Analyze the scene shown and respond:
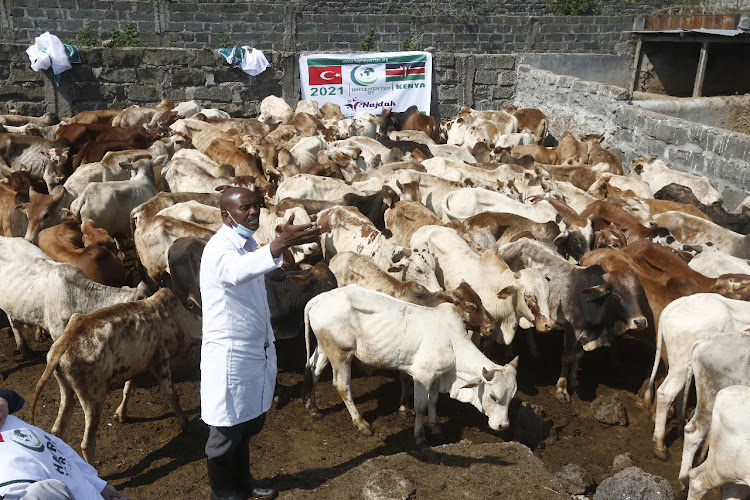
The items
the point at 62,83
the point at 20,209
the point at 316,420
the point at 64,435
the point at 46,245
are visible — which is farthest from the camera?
the point at 62,83

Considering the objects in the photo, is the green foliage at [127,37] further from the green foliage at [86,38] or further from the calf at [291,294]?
the calf at [291,294]

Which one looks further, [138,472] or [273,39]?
[273,39]

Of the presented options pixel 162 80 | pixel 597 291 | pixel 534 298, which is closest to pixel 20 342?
pixel 534 298

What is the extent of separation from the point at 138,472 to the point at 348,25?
16.4 metres

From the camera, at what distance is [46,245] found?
836 cm

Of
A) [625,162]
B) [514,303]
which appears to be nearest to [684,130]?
[625,162]

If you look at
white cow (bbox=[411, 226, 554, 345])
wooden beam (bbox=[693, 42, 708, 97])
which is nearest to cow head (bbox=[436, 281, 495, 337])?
white cow (bbox=[411, 226, 554, 345])

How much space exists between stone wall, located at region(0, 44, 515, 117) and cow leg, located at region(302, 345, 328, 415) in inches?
437

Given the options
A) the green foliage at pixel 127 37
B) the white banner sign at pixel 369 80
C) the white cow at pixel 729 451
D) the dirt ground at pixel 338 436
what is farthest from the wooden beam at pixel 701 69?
the white cow at pixel 729 451

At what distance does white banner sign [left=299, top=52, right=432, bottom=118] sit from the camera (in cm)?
1733

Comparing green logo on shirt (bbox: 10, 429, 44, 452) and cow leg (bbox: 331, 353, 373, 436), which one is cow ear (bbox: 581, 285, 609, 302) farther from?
green logo on shirt (bbox: 10, 429, 44, 452)

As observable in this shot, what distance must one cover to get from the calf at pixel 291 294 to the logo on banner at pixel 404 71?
36.1ft

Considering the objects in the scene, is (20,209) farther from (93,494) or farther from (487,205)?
(93,494)

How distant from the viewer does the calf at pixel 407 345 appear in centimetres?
638
